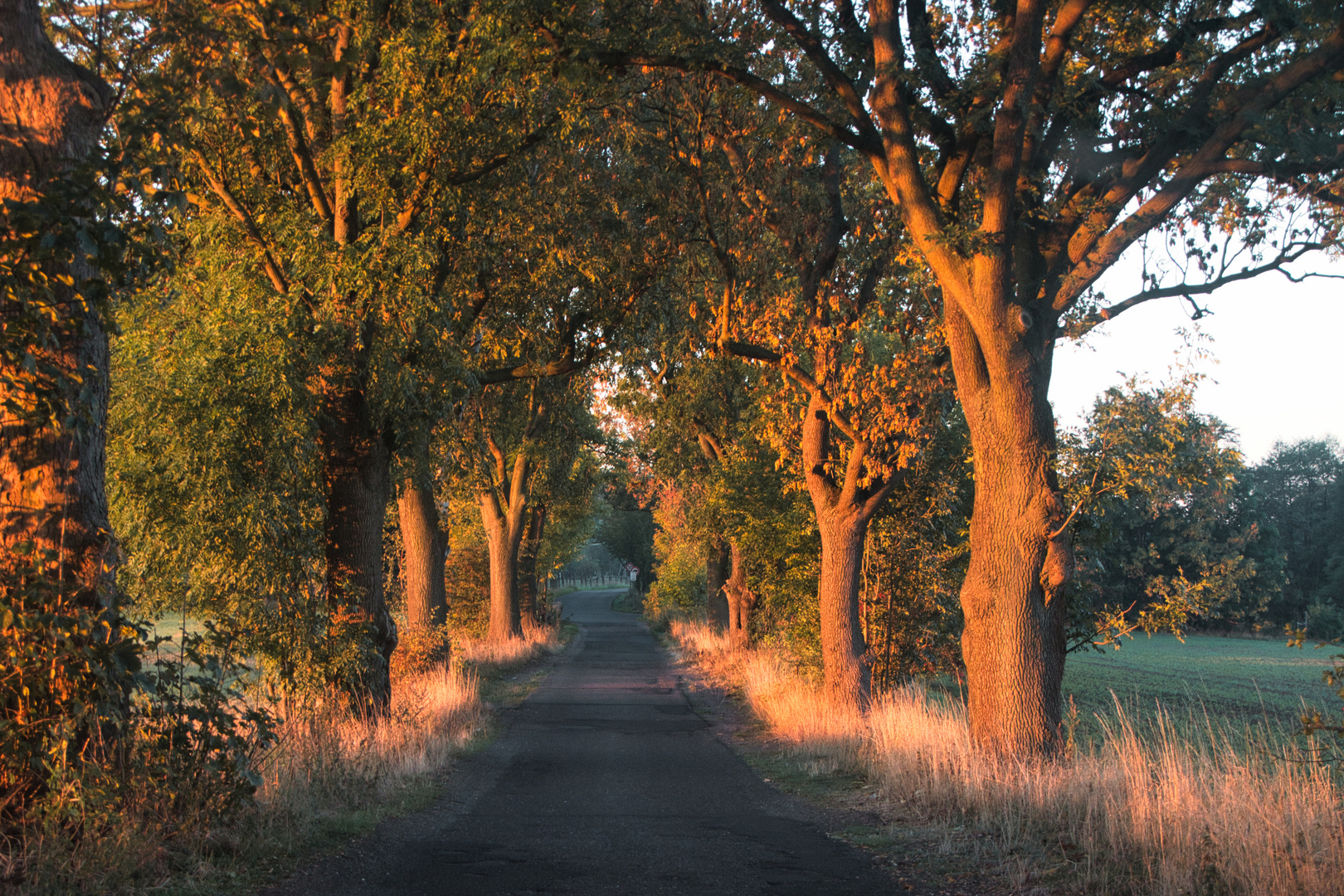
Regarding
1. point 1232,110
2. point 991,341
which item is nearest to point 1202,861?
point 991,341

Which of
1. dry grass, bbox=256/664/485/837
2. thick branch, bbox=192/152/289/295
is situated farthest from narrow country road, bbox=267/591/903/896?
thick branch, bbox=192/152/289/295

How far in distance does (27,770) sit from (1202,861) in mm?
7369

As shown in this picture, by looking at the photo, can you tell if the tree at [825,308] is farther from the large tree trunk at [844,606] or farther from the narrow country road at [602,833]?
the narrow country road at [602,833]

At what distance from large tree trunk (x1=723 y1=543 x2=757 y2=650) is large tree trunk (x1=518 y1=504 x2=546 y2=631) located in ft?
36.2

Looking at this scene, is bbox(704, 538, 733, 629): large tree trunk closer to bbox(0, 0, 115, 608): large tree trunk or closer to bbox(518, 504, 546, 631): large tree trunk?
bbox(518, 504, 546, 631): large tree trunk

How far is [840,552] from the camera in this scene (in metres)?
15.5

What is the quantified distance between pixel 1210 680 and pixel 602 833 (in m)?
36.4

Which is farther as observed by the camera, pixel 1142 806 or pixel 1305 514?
pixel 1305 514

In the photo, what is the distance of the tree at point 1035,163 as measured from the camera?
892 cm

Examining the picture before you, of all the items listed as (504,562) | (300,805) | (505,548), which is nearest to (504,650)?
(504,562)

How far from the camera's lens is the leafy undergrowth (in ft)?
18.1

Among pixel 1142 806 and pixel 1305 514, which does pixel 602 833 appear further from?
pixel 1305 514

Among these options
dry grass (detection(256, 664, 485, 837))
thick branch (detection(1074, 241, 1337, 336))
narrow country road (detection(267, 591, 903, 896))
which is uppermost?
thick branch (detection(1074, 241, 1337, 336))

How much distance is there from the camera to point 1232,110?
8.73 meters
